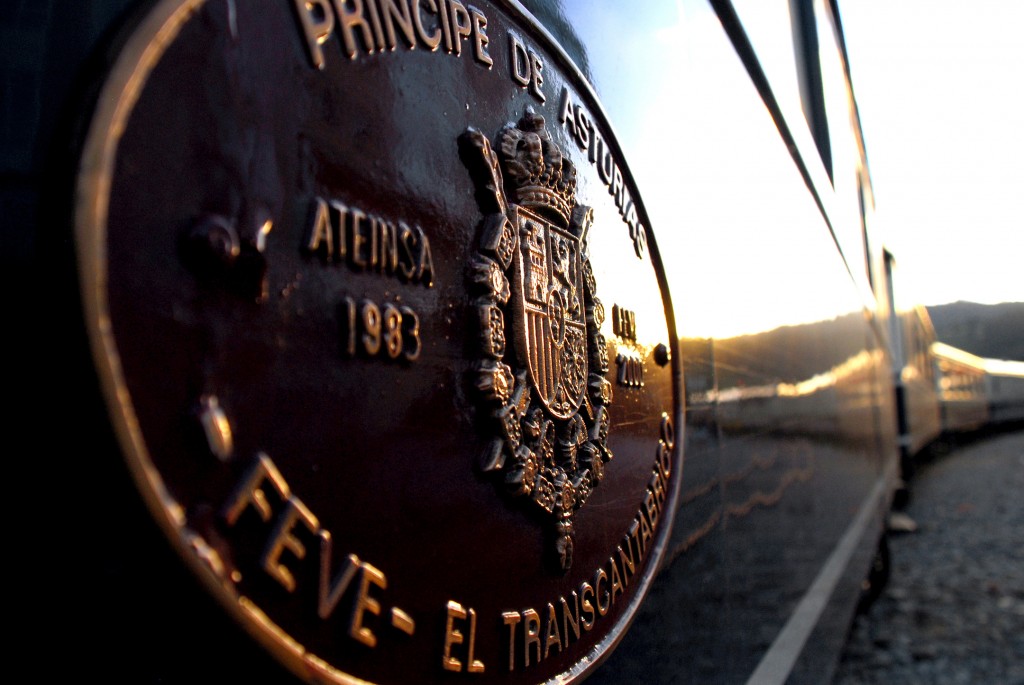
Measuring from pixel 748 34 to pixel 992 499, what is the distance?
8.78 m

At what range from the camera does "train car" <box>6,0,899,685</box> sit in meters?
0.52

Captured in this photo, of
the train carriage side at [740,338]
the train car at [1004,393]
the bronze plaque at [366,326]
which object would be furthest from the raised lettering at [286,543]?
the train car at [1004,393]

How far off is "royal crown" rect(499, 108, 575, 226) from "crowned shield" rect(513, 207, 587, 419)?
17mm

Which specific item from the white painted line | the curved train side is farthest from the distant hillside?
the white painted line

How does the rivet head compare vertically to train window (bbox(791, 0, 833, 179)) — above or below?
below

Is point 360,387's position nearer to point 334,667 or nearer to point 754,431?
point 334,667

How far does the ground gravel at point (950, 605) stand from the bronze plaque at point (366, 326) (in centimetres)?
333

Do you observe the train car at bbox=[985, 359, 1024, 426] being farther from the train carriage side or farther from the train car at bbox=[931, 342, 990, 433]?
the train carriage side

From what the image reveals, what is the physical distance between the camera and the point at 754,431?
211 centimetres

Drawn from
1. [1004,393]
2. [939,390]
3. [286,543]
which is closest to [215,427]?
[286,543]

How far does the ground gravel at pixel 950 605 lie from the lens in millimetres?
3840

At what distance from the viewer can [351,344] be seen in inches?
26.4

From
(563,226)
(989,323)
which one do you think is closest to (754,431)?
(563,226)

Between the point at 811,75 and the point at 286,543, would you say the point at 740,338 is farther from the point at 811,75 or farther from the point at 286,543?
the point at 811,75
